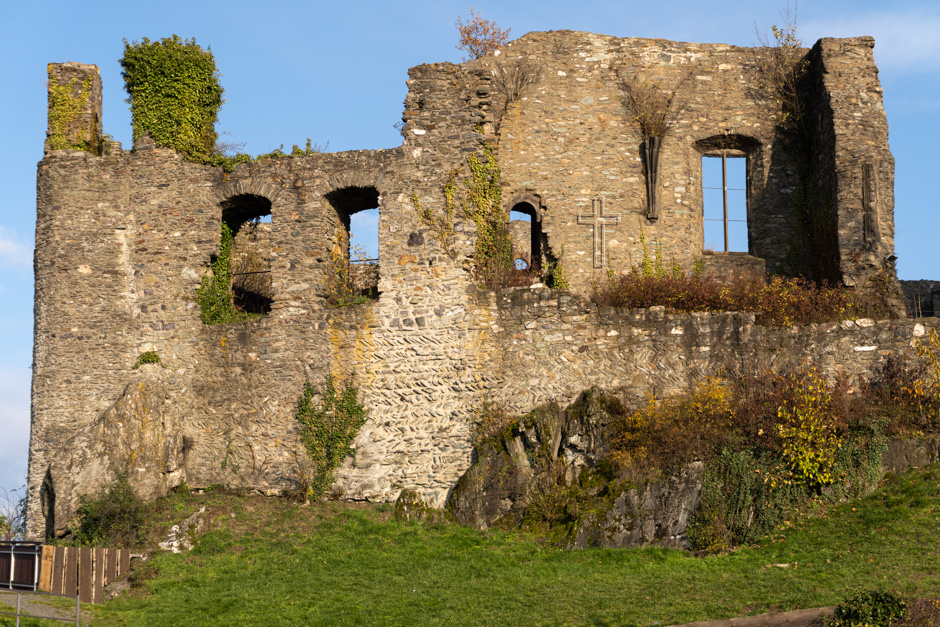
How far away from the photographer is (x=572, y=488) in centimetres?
1628

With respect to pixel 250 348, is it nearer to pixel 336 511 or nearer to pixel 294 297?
pixel 294 297

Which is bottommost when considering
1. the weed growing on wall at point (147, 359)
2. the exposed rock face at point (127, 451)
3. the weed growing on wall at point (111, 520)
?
the weed growing on wall at point (111, 520)

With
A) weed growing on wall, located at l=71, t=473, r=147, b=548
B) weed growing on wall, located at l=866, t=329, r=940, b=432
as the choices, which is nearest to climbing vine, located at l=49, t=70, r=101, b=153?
weed growing on wall, located at l=71, t=473, r=147, b=548

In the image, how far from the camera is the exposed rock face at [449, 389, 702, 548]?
15333 mm

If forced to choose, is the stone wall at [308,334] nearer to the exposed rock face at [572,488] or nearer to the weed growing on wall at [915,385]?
the weed growing on wall at [915,385]

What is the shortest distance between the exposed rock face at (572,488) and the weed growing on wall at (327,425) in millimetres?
2231

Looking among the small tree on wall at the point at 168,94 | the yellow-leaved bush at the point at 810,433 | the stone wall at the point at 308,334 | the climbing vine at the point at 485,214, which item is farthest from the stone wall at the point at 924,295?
the small tree on wall at the point at 168,94

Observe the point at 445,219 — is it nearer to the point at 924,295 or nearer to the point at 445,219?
the point at 445,219

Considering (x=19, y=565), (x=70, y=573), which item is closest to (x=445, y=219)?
(x=70, y=573)

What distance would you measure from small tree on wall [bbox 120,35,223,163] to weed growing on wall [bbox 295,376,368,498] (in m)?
5.32

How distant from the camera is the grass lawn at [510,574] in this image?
510 inches

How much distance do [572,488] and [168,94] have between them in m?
10.8

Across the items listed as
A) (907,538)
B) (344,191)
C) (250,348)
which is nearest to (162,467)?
(250,348)

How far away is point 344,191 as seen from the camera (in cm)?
1933
